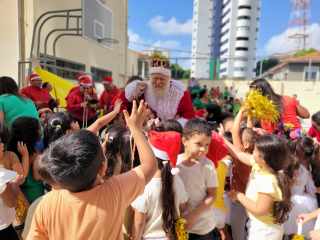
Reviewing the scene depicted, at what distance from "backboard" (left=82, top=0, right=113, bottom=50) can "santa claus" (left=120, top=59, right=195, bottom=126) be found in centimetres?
410

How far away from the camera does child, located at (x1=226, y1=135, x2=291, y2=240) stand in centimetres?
162

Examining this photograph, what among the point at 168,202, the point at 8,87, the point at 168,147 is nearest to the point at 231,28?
the point at 8,87

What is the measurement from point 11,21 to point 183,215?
251 inches

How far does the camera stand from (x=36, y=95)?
163 inches

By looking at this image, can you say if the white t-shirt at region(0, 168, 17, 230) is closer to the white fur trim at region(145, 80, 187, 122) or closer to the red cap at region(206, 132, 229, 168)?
the red cap at region(206, 132, 229, 168)

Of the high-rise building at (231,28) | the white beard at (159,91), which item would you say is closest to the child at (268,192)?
the white beard at (159,91)

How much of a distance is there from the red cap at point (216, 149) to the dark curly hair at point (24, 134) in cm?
155

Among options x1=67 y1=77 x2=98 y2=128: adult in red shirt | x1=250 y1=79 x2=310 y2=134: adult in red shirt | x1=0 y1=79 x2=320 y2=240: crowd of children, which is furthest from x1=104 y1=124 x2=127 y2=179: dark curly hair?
x1=67 y1=77 x2=98 y2=128: adult in red shirt

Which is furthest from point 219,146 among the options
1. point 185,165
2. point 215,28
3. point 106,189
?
point 215,28

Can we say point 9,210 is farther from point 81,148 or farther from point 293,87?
point 293,87

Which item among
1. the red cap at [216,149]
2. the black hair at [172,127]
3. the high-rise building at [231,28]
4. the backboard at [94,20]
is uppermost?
the high-rise building at [231,28]

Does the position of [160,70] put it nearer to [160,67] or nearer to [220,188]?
[160,67]

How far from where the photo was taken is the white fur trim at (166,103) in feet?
10.0

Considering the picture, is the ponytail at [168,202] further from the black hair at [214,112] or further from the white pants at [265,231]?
the black hair at [214,112]
